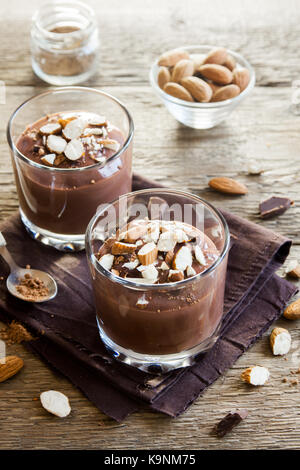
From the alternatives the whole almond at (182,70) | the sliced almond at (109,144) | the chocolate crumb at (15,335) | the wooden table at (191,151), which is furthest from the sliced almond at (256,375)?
the whole almond at (182,70)

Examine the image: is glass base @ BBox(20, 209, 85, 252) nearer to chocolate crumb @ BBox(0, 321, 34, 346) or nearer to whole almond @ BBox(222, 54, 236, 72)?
chocolate crumb @ BBox(0, 321, 34, 346)

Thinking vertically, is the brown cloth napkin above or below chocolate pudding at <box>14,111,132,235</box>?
below

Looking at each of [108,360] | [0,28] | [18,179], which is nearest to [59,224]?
[18,179]

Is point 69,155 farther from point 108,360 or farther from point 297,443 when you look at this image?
point 297,443

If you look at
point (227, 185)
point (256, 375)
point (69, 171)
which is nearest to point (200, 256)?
point (256, 375)

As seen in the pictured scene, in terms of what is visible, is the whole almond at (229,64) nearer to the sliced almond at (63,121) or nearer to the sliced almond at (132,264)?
the sliced almond at (63,121)

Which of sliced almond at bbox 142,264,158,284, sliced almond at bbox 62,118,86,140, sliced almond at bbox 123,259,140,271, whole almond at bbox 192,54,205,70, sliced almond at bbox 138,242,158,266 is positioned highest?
sliced almond at bbox 62,118,86,140

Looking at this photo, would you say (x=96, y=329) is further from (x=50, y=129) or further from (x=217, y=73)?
(x=217, y=73)

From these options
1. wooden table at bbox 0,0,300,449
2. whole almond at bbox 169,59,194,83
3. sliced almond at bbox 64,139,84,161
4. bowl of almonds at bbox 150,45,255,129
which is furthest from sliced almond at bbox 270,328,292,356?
whole almond at bbox 169,59,194,83
